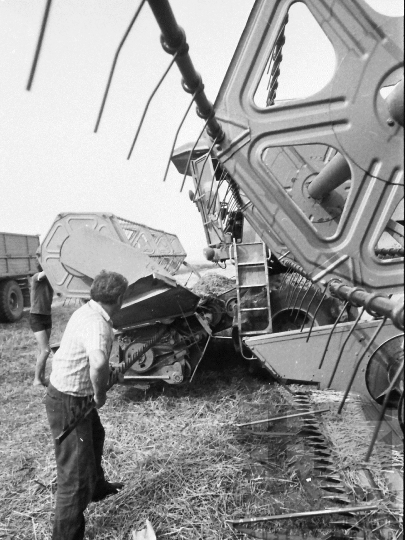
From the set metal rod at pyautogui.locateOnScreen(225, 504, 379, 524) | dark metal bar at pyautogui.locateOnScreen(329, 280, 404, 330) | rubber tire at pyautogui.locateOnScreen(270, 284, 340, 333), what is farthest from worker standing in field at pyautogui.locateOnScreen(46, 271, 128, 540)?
rubber tire at pyautogui.locateOnScreen(270, 284, 340, 333)

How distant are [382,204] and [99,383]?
193 cm

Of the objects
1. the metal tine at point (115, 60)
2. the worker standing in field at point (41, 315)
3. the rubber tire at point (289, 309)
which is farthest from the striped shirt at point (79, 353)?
the worker standing in field at point (41, 315)

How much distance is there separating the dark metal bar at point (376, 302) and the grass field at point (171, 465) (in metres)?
1.34

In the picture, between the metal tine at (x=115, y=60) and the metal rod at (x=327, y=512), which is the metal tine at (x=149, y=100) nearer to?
the metal tine at (x=115, y=60)

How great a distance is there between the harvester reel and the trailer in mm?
10484

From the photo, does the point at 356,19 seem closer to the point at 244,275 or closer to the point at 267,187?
the point at 267,187

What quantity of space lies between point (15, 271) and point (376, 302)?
12.3 metres

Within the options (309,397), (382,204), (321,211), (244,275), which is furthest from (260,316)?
(382,204)

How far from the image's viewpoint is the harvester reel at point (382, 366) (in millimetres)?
2568

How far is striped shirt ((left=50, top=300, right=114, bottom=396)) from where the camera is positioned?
2.23 m

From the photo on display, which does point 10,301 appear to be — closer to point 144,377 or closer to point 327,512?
point 144,377

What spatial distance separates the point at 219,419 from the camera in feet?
12.9

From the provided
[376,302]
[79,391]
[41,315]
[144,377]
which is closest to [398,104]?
[376,302]

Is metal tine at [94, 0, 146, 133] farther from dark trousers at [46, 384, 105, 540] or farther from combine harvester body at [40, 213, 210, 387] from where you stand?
combine harvester body at [40, 213, 210, 387]
